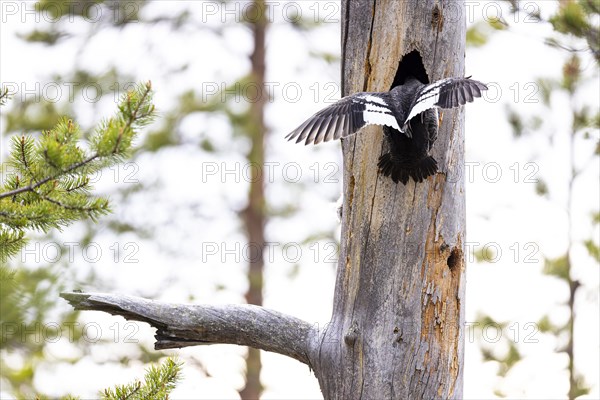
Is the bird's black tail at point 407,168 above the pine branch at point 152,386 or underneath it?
above

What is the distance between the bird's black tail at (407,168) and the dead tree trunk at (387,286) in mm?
51

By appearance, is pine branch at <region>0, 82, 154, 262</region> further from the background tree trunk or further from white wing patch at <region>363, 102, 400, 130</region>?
the background tree trunk

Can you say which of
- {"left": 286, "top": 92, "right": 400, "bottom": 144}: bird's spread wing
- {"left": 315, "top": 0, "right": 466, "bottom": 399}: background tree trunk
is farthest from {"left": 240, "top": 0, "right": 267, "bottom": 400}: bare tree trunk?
{"left": 286, "top": 92, "right": 400, "bottom": 144}: bird's spread wing

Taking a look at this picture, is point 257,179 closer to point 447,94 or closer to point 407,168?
point 407,168

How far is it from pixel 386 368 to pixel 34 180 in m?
1.94

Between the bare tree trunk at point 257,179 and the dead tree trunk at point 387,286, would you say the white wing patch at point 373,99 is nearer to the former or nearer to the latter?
the dead tree trunk at point 387,286

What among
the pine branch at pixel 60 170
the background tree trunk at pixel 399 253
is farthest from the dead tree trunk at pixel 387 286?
the pine branch at pixel 60 170

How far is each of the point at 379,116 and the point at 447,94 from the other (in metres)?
0.35

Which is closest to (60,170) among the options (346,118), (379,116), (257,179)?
(346,118)

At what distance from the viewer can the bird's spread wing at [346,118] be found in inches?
143

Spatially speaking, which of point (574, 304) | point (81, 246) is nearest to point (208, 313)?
point (574, 304)

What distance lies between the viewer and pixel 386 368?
12.2 feet

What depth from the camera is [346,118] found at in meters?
3.74

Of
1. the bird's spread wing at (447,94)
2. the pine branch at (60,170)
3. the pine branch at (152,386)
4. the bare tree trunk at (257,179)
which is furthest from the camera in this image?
the bare tree trunk at (257,179)
